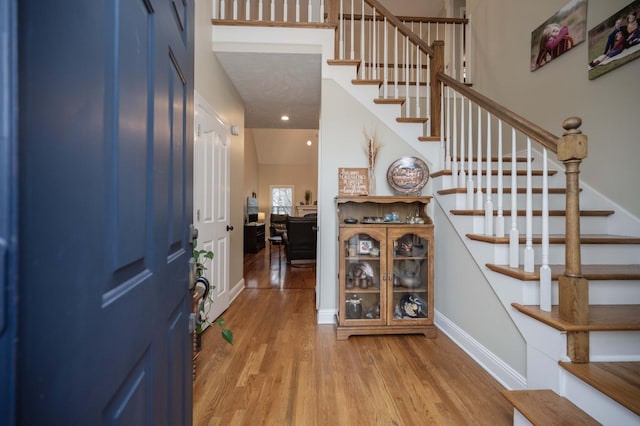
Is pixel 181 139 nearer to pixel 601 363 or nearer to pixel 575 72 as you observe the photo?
pixel 601 363

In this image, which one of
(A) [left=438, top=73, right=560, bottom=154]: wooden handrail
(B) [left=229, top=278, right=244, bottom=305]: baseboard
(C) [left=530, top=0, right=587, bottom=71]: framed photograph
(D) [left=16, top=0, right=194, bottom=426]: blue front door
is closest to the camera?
(D) [left=16, top=0, right=194, bottom=426]: blue front door

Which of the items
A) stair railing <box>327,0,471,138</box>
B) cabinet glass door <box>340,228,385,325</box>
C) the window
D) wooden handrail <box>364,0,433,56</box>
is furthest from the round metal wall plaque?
the window

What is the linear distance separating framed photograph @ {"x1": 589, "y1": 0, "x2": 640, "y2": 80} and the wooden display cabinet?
5.34 ft

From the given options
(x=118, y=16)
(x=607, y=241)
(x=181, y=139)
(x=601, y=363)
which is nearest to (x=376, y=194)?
(x=607, y=241)

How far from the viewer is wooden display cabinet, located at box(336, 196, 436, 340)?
7.96 feet

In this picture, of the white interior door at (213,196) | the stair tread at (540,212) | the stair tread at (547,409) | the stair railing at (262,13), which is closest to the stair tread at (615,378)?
the stair tread at (547,409)

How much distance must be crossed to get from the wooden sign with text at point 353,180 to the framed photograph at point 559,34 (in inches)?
79.9

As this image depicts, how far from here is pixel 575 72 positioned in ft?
7.74

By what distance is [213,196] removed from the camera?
2805 mm

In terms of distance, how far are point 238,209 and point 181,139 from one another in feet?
9.88

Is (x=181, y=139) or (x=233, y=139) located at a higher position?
(x=233, y=139)

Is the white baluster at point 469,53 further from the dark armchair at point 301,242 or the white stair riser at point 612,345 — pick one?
the dark armchair at point 301,242

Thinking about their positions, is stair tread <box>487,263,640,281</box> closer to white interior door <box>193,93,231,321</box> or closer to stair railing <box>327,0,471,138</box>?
stair railing <box>327,0,471,138</box>

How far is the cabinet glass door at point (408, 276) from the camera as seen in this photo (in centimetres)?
246
